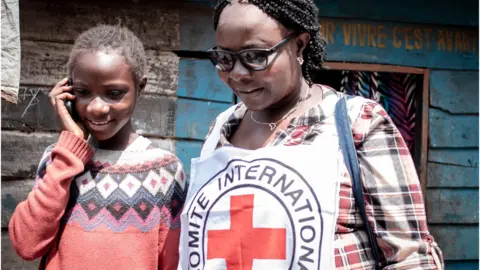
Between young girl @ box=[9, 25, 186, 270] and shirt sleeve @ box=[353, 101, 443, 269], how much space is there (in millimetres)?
768

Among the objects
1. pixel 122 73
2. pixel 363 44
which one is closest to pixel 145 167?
pixel 122 73

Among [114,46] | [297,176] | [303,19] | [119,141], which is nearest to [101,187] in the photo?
[119,141]

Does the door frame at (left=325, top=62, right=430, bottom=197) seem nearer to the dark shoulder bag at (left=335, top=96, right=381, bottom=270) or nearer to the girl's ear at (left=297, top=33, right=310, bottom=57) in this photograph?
the girl's ear at (left=297, top=33, right=310, bottom=57)

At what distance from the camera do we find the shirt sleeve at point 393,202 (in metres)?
1.52

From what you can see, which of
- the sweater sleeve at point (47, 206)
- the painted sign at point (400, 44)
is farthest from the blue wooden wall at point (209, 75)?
the sweater sleeve at point (47, 206)

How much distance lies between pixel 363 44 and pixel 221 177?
2663 millimetres

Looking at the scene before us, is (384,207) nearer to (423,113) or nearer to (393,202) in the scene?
(393,202)

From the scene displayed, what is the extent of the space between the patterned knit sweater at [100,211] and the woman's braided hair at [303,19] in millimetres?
623

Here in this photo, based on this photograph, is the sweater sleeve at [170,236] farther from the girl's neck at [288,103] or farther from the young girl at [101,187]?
the girl's neck at [288,103]

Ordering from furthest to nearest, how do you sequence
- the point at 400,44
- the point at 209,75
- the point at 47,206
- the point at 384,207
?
the point at 400,44 < the point at 209,75 < the point at 47,206 < the point at 384,207

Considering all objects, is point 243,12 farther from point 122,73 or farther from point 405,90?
point 405,90

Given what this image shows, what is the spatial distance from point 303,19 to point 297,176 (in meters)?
0.47

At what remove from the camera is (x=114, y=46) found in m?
2.07

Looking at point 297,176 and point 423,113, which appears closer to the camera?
point 297,176
